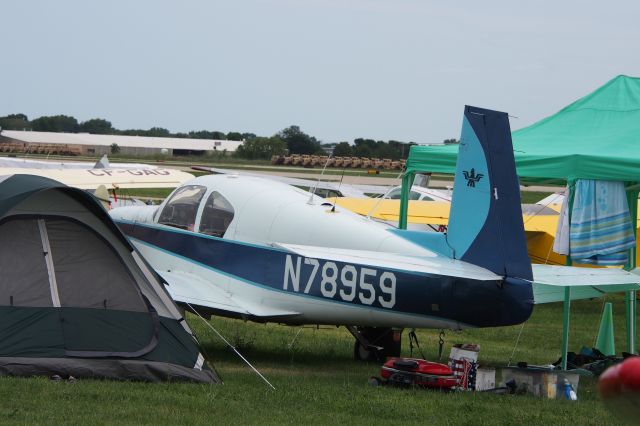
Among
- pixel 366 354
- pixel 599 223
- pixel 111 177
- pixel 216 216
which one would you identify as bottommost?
pixel 366 354

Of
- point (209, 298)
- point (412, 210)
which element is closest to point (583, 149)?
point (209, 298)

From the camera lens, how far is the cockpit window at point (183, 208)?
33.1 feet

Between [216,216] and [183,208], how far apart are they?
518 mm

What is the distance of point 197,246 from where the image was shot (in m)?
9.80

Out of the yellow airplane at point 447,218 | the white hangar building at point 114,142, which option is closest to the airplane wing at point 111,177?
the yellow airplane at point 447,218

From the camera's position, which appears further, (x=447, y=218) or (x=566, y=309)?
(x=447, y=218)

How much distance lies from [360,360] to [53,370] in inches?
147

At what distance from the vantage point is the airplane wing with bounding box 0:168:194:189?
24188 mm

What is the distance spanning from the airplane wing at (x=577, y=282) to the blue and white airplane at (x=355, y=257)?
0.36 metres

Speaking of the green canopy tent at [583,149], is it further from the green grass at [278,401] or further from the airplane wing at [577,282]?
the green grass at [278,401]

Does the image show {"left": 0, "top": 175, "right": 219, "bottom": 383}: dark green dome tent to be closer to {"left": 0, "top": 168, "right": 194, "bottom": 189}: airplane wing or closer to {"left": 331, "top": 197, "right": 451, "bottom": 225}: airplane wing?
{"left": 331, "top": 197, "right": 451, "bottom": 225}: airplane wing

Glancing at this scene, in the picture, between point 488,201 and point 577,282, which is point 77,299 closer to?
point 488,201

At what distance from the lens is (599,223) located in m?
9.53

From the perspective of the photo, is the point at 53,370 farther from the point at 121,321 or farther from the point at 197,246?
the point at 197,246
